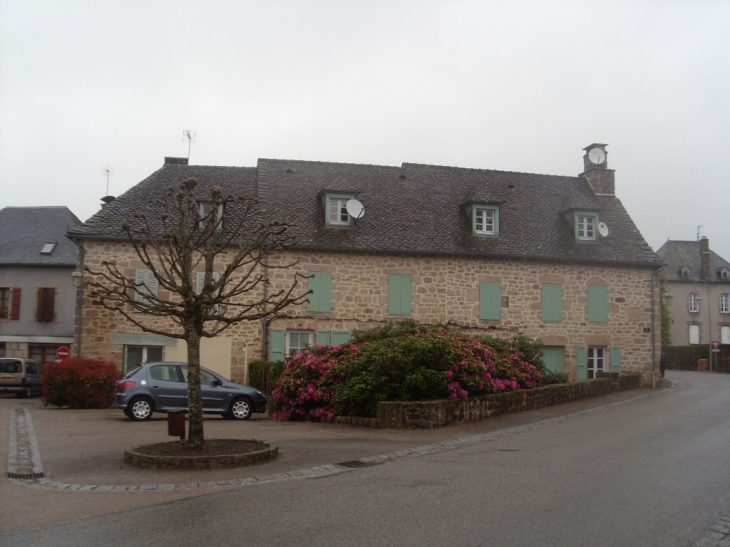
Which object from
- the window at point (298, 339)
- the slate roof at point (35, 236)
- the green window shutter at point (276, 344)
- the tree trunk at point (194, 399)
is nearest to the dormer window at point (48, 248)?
the slate roof at point (35, 236)

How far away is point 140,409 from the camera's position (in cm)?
1636

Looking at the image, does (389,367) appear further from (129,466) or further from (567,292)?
(567,292)

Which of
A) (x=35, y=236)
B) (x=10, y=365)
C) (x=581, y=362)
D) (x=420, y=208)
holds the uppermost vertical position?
(x=35, y=236)

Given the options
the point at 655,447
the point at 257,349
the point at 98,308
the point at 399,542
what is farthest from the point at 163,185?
the point at 399,542

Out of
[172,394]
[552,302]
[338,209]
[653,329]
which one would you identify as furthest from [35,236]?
[653,329]

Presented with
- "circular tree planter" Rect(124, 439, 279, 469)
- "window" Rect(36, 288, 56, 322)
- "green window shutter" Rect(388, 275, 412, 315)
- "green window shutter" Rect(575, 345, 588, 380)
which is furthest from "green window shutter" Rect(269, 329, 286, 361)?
"window" Rect(36, 288, 56, 322)

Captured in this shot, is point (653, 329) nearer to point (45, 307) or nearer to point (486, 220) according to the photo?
point (486, 220)

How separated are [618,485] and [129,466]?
6.05 metres

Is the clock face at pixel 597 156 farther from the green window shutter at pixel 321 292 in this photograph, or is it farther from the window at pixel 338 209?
the green window shutter at pixel 321 292

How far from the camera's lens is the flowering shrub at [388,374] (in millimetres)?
14547

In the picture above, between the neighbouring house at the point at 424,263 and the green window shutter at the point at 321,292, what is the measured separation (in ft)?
0.11

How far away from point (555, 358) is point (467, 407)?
11715 millimetres

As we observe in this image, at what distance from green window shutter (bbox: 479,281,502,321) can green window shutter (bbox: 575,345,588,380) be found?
10.3ft

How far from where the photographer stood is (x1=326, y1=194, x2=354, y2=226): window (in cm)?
2447
